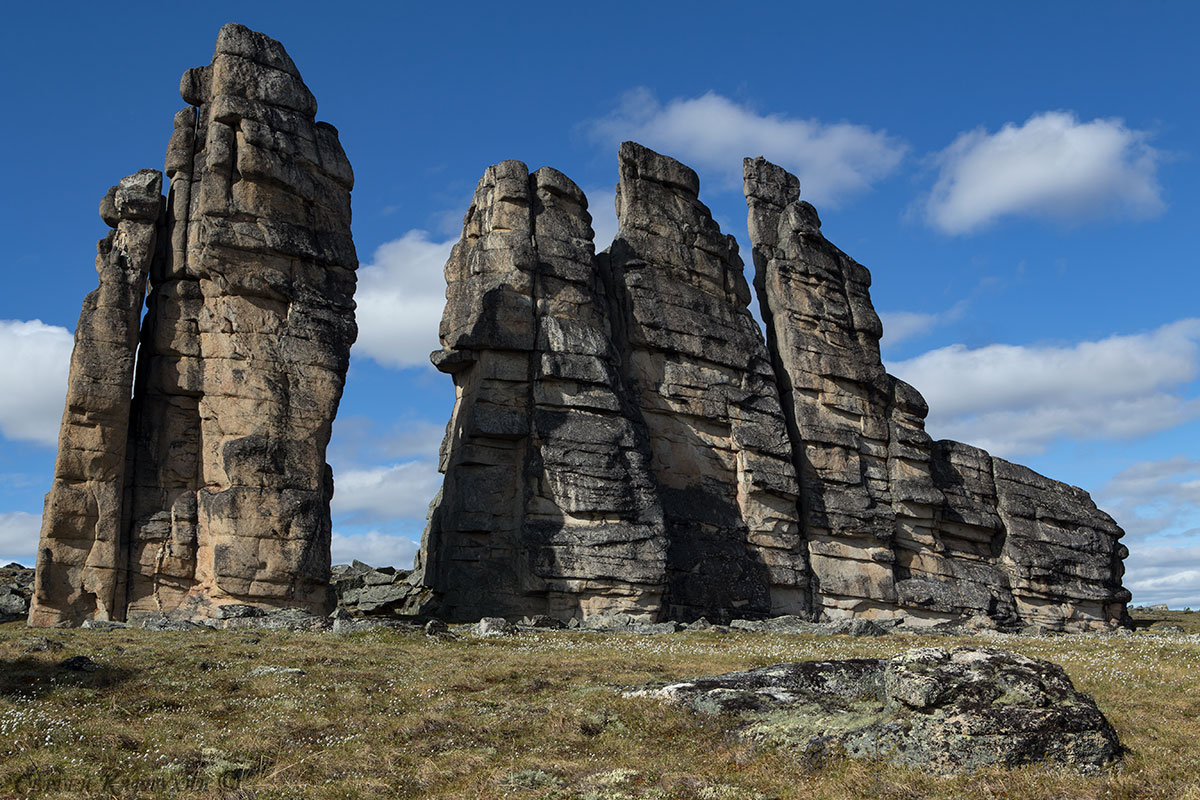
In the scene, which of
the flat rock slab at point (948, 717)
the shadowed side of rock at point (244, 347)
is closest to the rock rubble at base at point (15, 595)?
the shadowed side of rock at point (244, 347)

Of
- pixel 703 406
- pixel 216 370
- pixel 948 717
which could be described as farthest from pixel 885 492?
pixel 948 717

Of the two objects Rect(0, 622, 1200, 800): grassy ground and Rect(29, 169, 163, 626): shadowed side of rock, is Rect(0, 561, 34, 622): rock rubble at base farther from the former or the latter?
Rect(0, 622, 1200, 800): grassy ground

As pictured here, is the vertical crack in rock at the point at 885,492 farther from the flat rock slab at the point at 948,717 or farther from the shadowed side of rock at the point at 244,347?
the flat rock slab at the point at 948,717

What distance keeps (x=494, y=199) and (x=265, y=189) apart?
13566 mm

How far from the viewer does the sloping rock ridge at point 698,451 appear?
51.2 meters

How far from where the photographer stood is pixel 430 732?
2205cm

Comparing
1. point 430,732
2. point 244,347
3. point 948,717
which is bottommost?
point 430,732

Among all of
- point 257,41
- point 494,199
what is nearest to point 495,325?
point 494,199

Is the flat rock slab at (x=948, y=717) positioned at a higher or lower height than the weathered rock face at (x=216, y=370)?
lower

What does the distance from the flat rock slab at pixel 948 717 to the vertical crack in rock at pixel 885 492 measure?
134 feet

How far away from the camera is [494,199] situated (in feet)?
188

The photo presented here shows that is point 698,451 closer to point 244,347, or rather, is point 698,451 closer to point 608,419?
point 608,419

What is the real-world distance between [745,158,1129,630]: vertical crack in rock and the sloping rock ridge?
0.15m

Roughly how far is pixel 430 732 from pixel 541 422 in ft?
100
